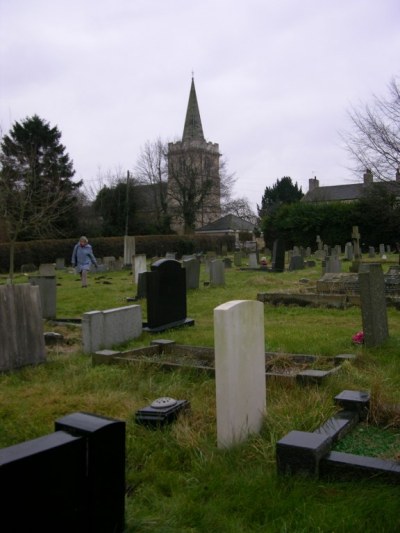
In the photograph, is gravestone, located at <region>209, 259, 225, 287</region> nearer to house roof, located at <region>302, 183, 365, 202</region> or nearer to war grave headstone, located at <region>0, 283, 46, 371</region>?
war grave headstone, located at <region>0, 283, 46, 371</region>

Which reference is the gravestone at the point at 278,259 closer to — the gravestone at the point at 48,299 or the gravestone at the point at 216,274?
the gravestone at the point at 216,274

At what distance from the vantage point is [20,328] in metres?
6.31

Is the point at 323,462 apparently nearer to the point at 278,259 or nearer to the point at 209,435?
the point at 209,435

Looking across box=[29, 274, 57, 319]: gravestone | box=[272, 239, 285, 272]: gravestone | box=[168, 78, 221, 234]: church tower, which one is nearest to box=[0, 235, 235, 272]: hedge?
box=[168, 78, 221, 234]: church tower

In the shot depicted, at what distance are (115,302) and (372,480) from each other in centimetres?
961

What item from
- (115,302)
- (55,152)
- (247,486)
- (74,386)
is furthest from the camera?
(55,152)

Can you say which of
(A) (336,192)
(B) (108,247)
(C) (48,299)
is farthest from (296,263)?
(A) (336,192)

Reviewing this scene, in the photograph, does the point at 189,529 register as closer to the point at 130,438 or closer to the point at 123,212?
the point at 130,438

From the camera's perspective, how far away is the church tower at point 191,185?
5197 cm

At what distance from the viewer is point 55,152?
138 feet

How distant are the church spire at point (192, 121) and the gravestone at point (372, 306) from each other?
60.3 meters

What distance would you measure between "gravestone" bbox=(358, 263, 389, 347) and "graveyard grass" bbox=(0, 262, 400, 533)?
0.17m

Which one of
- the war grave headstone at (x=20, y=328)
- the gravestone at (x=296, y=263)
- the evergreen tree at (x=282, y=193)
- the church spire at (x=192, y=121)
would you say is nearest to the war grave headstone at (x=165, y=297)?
the war grave headstone at (x=20, y=328)

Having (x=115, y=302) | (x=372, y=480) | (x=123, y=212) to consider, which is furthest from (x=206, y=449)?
(x=123, y=212)
